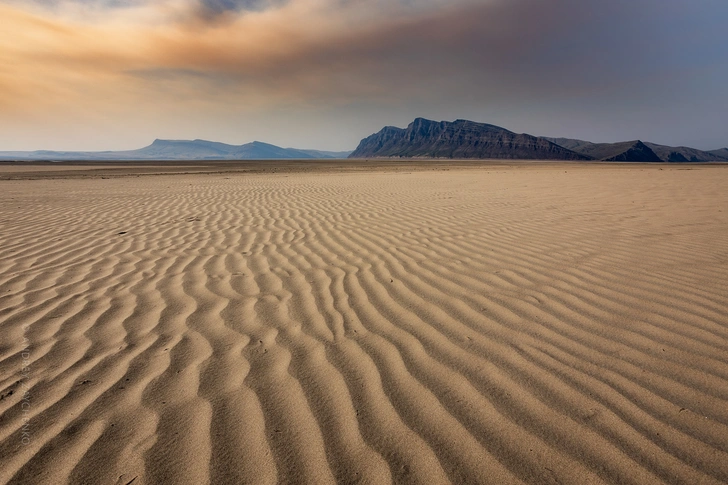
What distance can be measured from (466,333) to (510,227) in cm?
390

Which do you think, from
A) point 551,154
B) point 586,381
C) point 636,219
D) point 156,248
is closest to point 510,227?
point 636,219

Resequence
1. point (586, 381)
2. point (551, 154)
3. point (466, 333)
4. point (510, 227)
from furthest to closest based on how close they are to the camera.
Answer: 1. point (551, 154)
2. point (510, 227)
3. point (466, 333)
4. point (586, 381)

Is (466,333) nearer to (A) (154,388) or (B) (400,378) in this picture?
(B) (400,378)

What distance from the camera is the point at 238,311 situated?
9.86 feet

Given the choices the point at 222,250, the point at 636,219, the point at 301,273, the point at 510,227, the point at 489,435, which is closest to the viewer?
the point at 489,435

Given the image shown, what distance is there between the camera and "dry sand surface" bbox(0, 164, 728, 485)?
5.11ft

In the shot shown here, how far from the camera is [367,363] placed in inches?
88.4

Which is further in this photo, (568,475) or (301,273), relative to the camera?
(301,273)

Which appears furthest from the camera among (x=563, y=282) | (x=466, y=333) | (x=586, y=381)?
(x=563, y=282)

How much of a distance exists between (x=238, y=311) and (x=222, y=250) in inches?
81.7

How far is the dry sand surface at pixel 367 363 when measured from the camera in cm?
156

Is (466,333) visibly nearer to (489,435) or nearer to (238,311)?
(489,435)

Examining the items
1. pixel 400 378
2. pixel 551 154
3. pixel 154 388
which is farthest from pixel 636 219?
pixel 551 154

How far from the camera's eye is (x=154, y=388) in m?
2.03
